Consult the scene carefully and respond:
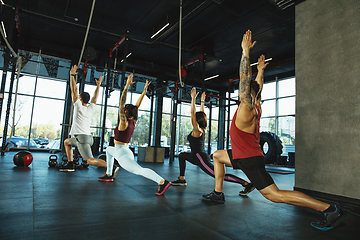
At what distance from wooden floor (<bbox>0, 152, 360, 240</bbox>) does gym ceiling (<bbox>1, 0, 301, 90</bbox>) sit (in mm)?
3648

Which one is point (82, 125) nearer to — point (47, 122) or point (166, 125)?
point (47, 122)

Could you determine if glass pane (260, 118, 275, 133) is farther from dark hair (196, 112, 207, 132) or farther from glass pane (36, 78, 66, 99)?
glass pane (36, 78, 66, 99)

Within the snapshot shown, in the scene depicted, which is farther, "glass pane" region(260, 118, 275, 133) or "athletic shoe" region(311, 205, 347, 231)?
"glass pane" region(260, 118, 275, 133)

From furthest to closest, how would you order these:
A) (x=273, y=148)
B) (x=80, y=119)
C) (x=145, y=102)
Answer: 1. (x=145, y=102)
2. (x=273, y=148)
3. (x=80, y=119)

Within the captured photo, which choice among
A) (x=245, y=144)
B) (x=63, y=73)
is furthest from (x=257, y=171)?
(x=63, y=73)

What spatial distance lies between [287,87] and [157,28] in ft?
23.1

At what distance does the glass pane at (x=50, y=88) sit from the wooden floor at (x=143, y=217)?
8504 mm

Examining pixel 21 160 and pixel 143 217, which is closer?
pixel 143 217

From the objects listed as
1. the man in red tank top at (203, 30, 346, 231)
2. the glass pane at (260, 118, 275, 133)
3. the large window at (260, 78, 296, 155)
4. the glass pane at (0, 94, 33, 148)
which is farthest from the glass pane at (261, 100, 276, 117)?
the glass pane at (0, 94, 33, 148)

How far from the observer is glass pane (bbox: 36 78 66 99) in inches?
401

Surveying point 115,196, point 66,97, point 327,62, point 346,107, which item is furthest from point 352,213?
point 66,97

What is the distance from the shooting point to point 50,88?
10.4 meters

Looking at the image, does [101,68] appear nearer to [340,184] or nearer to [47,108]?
[47,108]

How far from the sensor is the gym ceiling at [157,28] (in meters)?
6.58
